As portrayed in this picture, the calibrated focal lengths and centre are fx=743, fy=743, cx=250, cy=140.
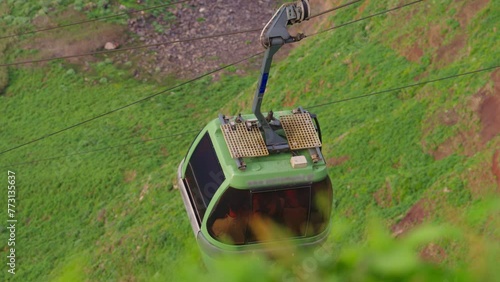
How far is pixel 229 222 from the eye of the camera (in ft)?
29.1

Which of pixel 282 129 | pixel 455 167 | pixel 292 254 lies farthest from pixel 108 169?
pixel 292 254

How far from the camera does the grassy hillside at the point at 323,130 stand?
1346 centimetres

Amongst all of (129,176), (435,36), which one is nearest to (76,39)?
(129,176)

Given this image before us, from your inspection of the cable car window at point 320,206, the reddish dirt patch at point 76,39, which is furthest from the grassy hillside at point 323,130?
the cable car window at point 320,206

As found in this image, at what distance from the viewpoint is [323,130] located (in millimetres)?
17234

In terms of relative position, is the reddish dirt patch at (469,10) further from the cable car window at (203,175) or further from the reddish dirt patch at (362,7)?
the cable car window at (203,175)

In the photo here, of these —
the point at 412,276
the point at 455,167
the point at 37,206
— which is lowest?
the point at 37,206

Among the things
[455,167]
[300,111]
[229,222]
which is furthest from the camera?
[455,167]

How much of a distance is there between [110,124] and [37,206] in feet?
12.7

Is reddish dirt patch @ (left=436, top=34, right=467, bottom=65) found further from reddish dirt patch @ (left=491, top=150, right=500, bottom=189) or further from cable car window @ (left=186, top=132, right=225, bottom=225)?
cable car window @ (left=186, top=132, right=225, bottom=225)

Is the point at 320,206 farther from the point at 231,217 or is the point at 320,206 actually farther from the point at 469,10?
the point at 469,10

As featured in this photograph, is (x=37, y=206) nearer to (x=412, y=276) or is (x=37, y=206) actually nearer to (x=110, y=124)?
(x=110, y=124)

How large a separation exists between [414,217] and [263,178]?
15.2 feet

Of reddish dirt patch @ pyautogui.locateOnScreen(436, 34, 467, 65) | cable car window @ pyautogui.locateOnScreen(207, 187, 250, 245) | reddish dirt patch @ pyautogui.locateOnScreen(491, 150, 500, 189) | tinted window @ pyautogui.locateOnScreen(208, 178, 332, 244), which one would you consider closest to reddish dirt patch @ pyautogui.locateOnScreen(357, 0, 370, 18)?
reddish dirt patch @ pyautogui.locateOnScreen(436, 34, 467, 65)
